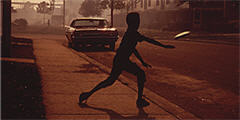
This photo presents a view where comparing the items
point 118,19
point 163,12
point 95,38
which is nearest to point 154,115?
point 95,38

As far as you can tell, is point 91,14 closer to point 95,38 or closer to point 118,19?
point 118,19

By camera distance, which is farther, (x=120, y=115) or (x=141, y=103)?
(x=141, y=103)

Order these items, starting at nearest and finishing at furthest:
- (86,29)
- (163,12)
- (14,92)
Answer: (14,92) → (86,29) → (163,12)

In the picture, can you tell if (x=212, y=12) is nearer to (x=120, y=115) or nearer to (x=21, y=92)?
(x=21, y=92)

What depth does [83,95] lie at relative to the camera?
580 cm

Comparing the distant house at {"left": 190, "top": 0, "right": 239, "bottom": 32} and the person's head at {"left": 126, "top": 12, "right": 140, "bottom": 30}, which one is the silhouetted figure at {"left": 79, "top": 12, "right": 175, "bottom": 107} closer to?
the person's head at {"left": 126, "top": 12, "right": 140, "bottom": 30}

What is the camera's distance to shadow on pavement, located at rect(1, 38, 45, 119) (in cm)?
517

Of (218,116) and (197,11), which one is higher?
(197,11)

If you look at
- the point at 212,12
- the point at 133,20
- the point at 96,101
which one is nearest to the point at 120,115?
the point at 96,101

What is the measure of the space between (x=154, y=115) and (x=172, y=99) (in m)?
1.68

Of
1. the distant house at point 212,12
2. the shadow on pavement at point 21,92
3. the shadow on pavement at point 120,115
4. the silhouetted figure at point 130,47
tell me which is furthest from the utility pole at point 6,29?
the distant house at point 212,12

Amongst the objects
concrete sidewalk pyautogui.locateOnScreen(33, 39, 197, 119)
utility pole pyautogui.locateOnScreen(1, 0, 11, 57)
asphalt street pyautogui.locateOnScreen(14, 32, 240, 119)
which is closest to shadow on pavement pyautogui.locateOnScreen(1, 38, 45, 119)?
concrete sidewalk pyautogui.locateOnScreen(33, 39, 197, 119)

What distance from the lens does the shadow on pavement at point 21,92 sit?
5.17 metres

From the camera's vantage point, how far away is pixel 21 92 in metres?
6.66
